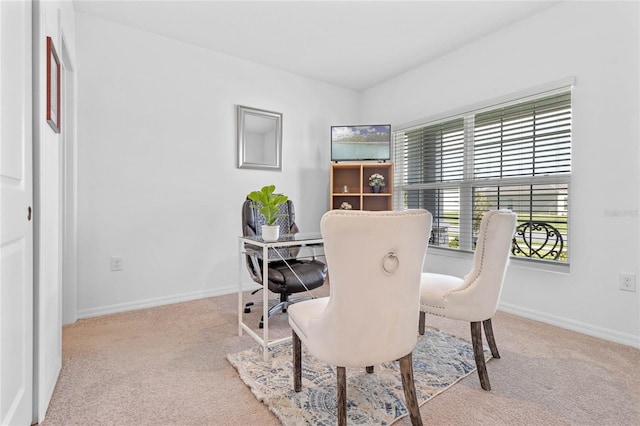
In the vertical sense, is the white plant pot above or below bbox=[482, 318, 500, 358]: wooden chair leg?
above

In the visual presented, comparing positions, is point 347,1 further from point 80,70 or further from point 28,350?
point 28,350

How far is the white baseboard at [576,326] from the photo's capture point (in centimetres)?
222

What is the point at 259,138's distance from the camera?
11.9 ft

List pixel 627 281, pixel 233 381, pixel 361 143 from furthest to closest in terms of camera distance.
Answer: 1. pixel 361 143
2. pixel 627 281
3. pixel 233 381

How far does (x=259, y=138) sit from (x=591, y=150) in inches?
117

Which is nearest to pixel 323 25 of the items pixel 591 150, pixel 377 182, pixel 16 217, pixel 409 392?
pixel 377 182

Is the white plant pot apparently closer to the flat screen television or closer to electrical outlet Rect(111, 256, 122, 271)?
electrical outlet Rect(111, 256, 122, 271)

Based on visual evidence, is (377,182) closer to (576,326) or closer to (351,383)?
(576,326)

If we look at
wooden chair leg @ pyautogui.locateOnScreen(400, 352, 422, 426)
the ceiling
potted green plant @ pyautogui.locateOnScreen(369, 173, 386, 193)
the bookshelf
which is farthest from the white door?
potted green plant @ pyautogui.locateOnScreen(369, 173, 386, 193)

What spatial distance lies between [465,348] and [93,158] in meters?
3.21

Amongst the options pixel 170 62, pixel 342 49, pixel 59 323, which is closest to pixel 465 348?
pixel 59 323

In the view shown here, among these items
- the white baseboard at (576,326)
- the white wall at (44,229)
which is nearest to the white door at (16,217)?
the white wall at (44,229)

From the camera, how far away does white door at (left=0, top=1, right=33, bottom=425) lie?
1034mm

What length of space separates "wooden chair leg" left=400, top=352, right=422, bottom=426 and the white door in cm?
137
